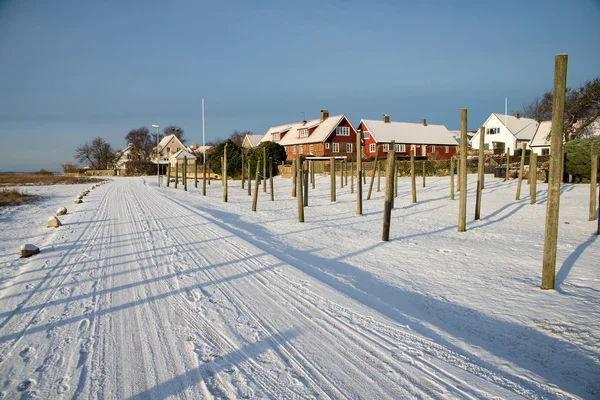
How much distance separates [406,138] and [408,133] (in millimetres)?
1754

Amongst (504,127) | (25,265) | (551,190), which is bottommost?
(25,265)

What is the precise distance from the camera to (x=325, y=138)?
2007 inches

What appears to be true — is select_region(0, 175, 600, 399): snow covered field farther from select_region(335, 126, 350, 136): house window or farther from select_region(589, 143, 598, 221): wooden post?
select_region(335, 126, 350, 136): house window

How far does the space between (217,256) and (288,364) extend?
4.19 m

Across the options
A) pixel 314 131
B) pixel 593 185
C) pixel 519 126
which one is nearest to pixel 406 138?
pixel 314 131

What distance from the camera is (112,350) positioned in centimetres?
367

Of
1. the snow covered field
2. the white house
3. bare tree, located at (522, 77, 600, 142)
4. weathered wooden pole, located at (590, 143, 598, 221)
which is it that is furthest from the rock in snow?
the white house

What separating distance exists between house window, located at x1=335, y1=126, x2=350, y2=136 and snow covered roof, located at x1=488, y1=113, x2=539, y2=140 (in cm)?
2457

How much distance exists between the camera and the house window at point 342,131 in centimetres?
5291

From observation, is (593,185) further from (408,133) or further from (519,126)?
(519,126)

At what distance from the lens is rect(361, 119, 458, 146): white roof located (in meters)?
53.9

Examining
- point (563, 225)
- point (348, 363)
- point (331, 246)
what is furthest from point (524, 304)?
point (563, 225)

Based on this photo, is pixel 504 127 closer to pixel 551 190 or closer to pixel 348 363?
pixel 551 190

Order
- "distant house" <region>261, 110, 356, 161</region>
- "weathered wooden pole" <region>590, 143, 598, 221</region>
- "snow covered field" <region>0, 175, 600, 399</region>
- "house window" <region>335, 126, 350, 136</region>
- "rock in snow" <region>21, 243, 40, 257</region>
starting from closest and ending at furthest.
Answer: "snow covered field" <region>0, 175, 600, 399</region>
"rock in snow" <region>21, 243, 40, 257</region>
"weathered wooden pole" <region>590, 143, 598, 221</region>
"distant house" <region>261, 110, 356, 161</region>
"house window" <region>335, 126, 350, 136</region>
